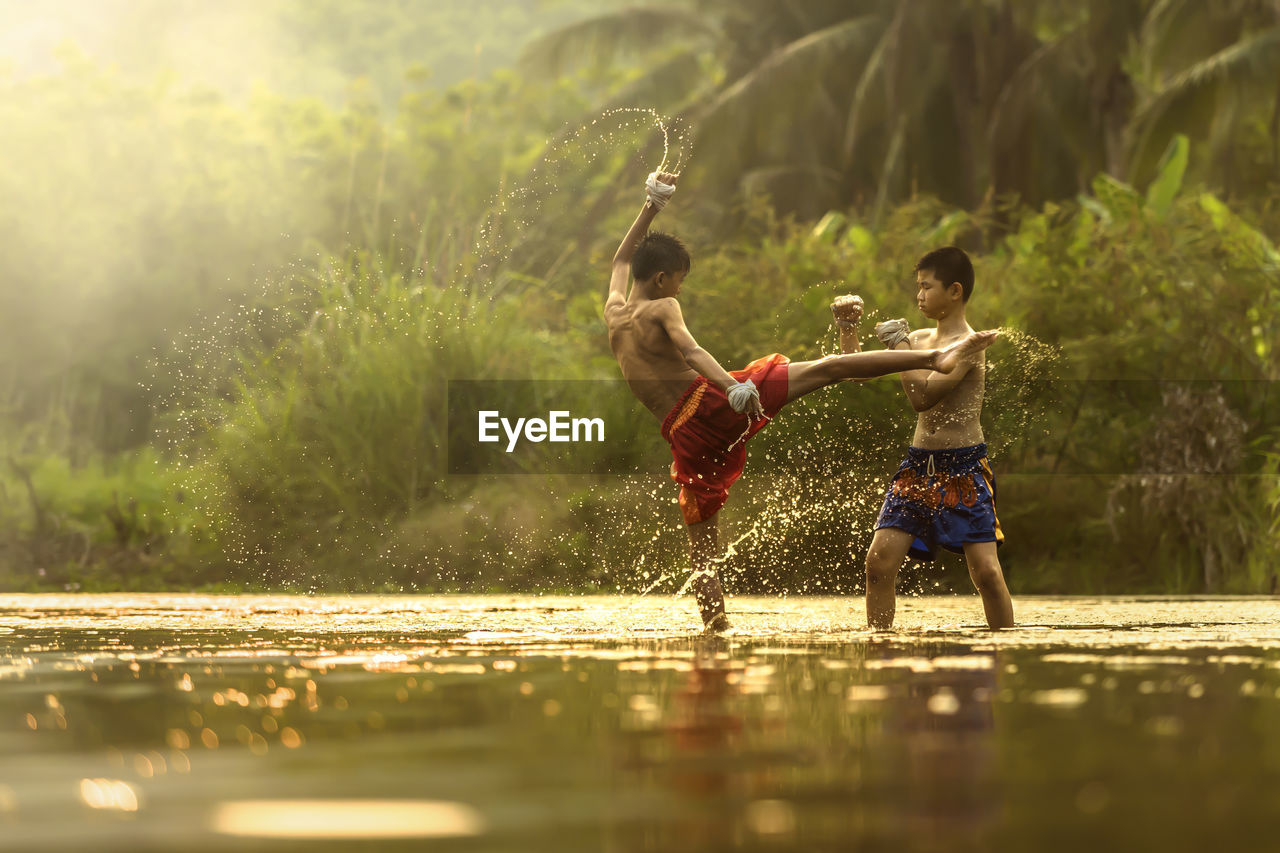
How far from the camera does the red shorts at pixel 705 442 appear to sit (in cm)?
764

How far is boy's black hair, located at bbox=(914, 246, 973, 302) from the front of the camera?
7277 millimetres

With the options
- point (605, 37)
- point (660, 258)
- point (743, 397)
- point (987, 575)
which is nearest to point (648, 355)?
point (660, 258)

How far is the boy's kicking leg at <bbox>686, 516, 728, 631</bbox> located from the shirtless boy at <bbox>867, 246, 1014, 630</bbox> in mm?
621

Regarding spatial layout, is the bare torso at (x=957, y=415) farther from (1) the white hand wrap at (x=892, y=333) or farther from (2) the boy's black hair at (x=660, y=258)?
(2) the boy's black hair at (x=660, y=258)

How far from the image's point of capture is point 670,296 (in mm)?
7844

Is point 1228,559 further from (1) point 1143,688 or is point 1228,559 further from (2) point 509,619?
(1) point 1143,688

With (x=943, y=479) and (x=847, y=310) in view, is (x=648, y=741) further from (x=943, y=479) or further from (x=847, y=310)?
(x=847, y=310)

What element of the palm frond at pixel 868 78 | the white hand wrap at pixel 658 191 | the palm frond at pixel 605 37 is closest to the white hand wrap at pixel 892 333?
the white hand wrap at pixel 658 191

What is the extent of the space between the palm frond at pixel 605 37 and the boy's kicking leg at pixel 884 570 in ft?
83.1

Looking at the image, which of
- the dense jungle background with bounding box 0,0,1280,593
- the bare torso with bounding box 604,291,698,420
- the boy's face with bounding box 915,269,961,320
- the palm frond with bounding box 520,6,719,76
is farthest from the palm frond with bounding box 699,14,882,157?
the boy's face with bounding box 915,269,961,320

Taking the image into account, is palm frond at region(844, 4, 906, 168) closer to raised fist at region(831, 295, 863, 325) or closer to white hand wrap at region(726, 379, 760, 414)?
raised fist at region(831, 295, 863, 325)

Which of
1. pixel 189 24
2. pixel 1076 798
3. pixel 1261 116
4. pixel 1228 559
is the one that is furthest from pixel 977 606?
pixel 189 24

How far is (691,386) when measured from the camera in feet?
25.3

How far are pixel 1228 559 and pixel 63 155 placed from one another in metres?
25.3
